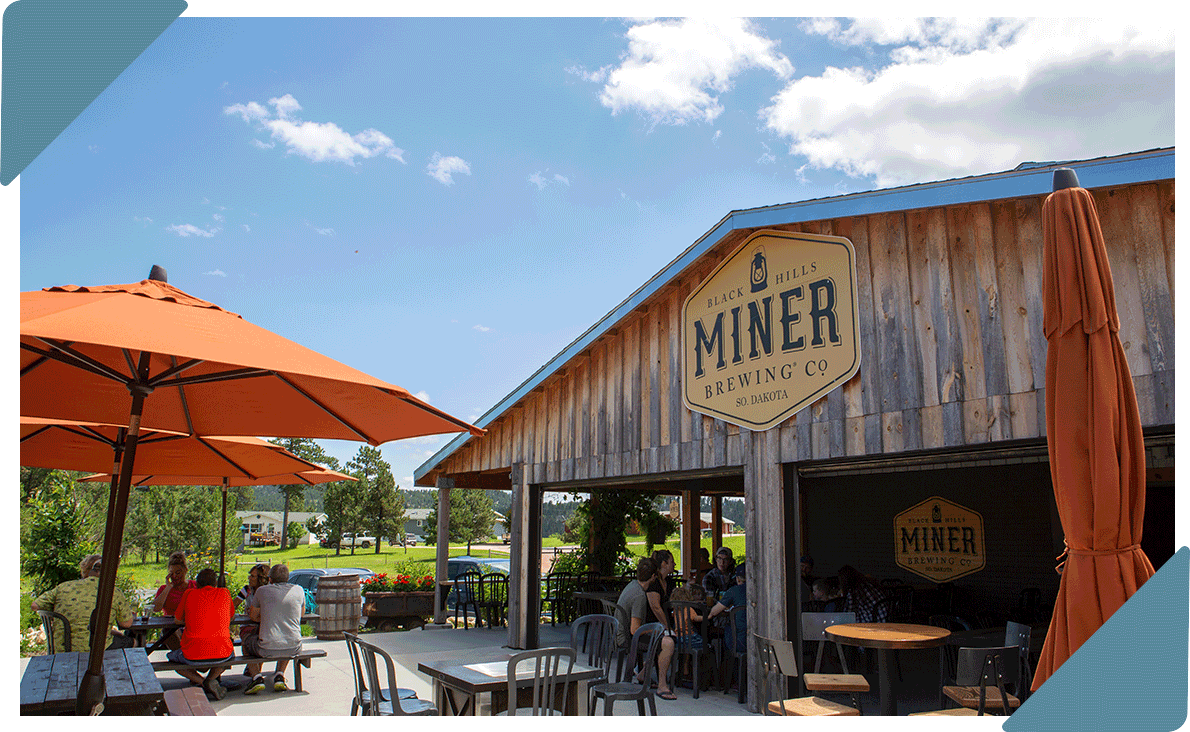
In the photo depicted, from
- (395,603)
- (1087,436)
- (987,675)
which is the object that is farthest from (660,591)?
(395,603)

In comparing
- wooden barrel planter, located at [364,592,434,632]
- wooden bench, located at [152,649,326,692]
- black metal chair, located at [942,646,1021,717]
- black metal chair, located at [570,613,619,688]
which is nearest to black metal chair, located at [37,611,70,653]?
wooden bench, located at [152,649,326,692]

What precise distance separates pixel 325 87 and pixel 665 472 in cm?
546

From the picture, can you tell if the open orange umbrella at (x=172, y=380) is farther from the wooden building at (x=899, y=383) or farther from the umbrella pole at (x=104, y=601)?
the wooden building at (x=899, y=383)

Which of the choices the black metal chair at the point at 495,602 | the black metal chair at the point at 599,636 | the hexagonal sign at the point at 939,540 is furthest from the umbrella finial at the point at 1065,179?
the black metal chair at the point at 495,602

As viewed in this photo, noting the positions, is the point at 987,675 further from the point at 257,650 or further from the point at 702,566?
the point at 702,566

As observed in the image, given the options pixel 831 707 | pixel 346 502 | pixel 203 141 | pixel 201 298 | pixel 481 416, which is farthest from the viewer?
pixel 346 502

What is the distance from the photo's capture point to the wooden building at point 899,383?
199 inches

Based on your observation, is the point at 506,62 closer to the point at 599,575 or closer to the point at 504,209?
the point at 599,575

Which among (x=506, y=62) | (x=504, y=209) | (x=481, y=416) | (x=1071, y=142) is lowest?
(x=481, y=416)

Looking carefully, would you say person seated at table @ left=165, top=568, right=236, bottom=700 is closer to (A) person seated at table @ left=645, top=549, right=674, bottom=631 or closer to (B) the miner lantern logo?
(A) person seated at table @ left=645, top=549, right=674, bottom=631

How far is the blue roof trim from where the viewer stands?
4789 millimetres

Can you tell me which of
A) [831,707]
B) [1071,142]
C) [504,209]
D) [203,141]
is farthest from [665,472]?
[203,141]

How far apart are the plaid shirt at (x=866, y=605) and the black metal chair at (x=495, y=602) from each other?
6.68m

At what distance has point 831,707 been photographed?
226 inches
